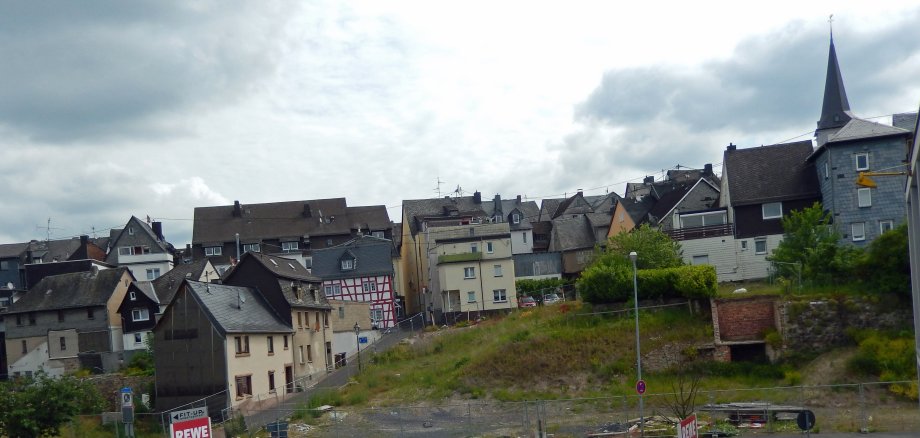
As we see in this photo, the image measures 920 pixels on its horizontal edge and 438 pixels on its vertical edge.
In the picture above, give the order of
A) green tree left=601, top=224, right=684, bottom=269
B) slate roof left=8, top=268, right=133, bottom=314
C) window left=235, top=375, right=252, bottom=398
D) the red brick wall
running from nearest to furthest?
the red brick wall
window left=235, top=375, right=252, bottom=398
green tree left=601, top=224, right=684, bottom=269
slate roof left=8, top=268, right=133, bottom=314

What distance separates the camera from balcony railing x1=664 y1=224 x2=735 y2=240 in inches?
2270

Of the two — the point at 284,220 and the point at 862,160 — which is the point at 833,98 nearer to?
the point at 862,160

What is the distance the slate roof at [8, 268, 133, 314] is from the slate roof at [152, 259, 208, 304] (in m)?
3.04

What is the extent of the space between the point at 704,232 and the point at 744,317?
14.5 m

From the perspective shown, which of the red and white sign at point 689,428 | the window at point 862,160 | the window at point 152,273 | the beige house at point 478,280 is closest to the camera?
the red and white sign at point 689,428

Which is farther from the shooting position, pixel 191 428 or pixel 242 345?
pixel 242 345

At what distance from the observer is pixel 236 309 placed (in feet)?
163

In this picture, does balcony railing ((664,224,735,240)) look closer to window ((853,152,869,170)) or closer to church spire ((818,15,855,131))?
window ((853,152,869,170))

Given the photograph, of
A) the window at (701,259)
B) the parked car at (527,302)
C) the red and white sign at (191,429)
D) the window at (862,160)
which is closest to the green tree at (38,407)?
the red and white sign at (191,429)

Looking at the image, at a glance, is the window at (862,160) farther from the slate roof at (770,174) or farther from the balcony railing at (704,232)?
the balcony railing at (704,232)

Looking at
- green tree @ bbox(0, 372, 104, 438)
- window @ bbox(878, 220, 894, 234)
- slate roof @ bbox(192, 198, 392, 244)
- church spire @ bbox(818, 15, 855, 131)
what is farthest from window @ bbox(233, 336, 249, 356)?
church spire @ bbox(818, 15, 855, 131)

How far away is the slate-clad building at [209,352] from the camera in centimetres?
4581

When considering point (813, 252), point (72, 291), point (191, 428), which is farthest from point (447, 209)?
point (191, 428)

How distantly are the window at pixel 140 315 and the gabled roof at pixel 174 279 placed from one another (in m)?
1.75
